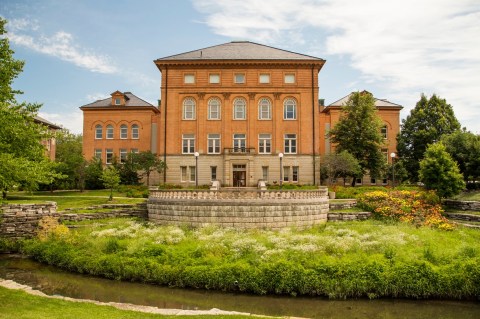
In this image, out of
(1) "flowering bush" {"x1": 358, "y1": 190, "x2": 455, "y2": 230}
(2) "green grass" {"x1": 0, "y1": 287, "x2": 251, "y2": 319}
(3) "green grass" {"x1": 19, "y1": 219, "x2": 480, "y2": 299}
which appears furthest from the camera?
(1) "flowering bush" {"x1": 358, "y1": 190, "x2": 455, "y2": 230}

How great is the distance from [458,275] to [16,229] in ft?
76.0

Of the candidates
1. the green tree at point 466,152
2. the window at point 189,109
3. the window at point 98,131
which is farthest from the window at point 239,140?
the green tree at point 466,152

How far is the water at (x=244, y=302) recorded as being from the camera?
13.7 m

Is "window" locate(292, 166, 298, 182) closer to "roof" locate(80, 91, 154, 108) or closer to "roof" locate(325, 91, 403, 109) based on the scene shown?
"roof" locate(325, 91, 403, 109)

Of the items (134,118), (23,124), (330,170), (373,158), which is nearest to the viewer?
(23,124)

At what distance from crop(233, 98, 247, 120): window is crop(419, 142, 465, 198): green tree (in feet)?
68.3

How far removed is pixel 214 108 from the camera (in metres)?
43.4

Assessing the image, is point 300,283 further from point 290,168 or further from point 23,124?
point 290,168

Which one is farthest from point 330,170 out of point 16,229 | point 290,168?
point 16,229

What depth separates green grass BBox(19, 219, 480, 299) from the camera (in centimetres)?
1521

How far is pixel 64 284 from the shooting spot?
1647cm

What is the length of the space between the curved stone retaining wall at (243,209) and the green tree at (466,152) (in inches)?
593

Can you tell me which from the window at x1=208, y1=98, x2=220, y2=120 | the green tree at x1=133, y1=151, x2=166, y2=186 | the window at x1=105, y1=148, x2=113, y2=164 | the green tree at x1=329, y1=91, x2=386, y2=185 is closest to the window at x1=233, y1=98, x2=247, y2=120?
the window at x1=208, y1=98, x2=220, y2=120

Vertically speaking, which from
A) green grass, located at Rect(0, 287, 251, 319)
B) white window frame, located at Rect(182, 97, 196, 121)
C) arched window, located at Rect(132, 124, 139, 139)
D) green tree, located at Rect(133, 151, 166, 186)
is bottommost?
green grass, located at Rect(0, 287, 251, 319)
